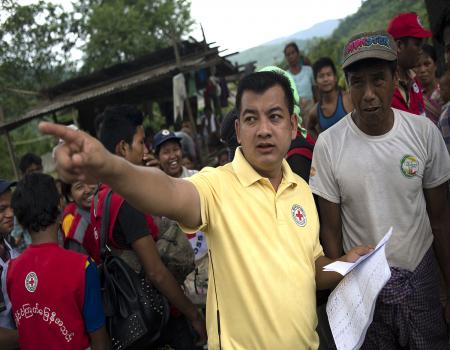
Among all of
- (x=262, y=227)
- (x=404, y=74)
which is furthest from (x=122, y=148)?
(x=404, y=74)

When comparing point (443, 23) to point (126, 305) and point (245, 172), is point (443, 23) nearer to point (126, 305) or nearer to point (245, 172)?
point (245, 172)

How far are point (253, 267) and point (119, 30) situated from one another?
19.4 metres

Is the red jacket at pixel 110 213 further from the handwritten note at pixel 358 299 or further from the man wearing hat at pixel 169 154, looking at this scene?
the man wearing hat at pixel 169 154

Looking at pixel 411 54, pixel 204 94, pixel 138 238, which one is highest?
pixel 204 94

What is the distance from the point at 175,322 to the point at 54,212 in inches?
38.0

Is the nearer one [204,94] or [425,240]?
[425,240]

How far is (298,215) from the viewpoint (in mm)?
1759

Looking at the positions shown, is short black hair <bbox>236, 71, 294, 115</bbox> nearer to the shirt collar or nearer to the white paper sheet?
the shirt collar

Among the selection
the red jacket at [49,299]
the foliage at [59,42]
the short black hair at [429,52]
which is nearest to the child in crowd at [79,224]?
the red jacket at [49,299]

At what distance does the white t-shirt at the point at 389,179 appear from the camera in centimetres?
199

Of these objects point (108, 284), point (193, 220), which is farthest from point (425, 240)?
point (108, 284)

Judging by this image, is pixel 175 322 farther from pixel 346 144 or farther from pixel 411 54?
pixel 411 54

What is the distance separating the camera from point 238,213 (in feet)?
5.28

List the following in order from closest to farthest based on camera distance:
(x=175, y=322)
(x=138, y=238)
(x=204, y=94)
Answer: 1. (x=138, y=238)
2. (x=175, y=322)
3. (x=204, y=94)
